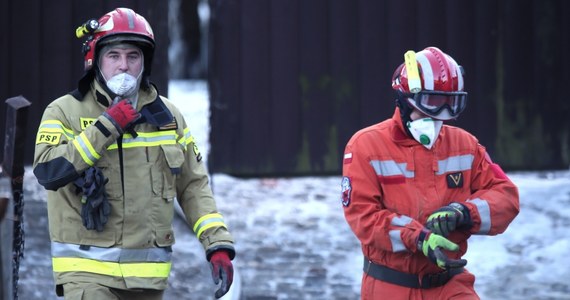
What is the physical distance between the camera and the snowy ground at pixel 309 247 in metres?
7.34

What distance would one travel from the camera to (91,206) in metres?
4.36

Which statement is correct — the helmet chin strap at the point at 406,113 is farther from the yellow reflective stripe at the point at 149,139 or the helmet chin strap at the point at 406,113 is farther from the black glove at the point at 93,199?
→ the black glove at the point at 93,199

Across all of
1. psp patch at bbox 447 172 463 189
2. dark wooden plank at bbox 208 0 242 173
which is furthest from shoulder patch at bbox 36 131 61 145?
dark wooden plank at bbox 208 0 242 173

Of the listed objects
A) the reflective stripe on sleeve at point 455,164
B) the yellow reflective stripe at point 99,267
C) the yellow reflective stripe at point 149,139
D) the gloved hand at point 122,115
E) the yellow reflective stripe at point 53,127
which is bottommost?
the yellow reflective stripe at point 99,267

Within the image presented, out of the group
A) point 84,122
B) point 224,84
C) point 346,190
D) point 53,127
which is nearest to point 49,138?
point 53,127

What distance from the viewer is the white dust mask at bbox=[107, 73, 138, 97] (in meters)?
4.55

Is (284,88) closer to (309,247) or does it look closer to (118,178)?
(309,247)

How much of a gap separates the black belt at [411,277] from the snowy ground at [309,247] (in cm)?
256

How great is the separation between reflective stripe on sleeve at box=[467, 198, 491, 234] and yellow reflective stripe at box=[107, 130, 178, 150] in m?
1.23

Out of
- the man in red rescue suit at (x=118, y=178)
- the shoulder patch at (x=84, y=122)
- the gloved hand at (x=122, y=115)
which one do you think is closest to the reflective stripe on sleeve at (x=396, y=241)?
the man in red rescue suit at (x=118, y=178)

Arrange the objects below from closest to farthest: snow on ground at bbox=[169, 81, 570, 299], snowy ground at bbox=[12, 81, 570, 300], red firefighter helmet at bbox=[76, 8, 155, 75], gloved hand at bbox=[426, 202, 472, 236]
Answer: gloved hand at bbox=[426, 202, 472, 236] < red firefighter helmet at bbox=[76, 8, 155, 75] < snowy ground at bbox=[12, 81, 570, 300] < snow on ground at bbox=[169, 81, 570, 299]

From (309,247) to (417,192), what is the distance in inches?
147

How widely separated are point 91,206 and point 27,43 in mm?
4728

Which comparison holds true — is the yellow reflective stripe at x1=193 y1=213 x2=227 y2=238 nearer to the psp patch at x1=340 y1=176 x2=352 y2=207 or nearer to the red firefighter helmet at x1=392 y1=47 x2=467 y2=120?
the psp patch at x1=340 y1=176 x2=352 y2=207
